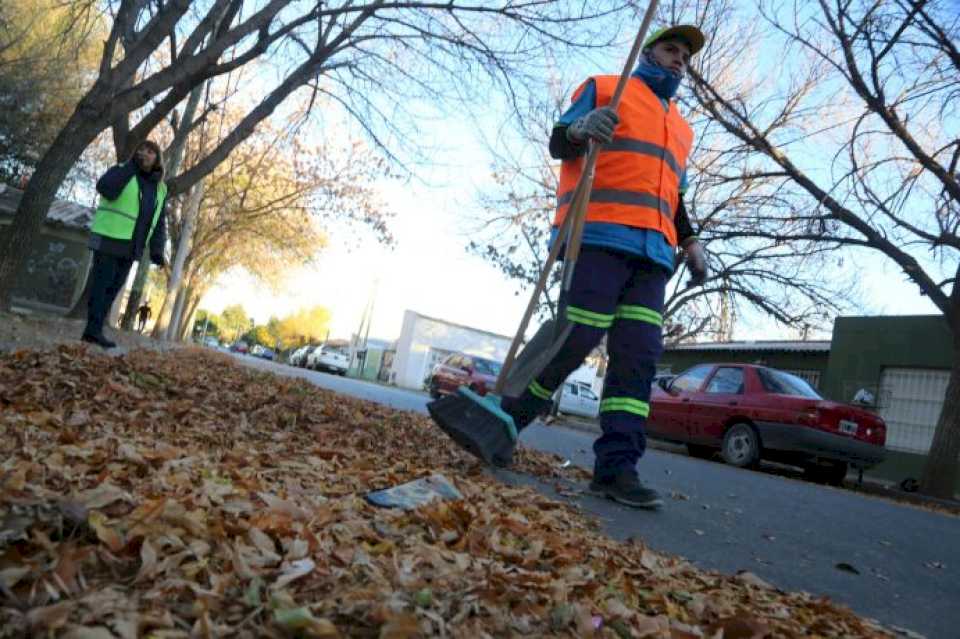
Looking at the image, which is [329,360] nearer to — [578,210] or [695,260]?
[695,260]

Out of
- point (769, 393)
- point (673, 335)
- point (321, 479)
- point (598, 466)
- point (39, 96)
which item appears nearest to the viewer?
point (321, 479)

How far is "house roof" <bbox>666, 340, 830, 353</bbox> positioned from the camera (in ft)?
72.2

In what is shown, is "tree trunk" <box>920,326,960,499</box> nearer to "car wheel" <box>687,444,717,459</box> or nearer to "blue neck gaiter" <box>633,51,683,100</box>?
"car wheel" <box>687,444,717,459</box>

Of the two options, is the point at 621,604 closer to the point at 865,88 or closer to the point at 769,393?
the point at 769,393

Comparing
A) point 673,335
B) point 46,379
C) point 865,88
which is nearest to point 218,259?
point 673,335

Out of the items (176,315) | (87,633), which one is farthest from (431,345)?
(87,633)

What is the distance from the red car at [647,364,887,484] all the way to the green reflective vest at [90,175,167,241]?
8.26 m

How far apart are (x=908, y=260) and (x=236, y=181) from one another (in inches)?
912

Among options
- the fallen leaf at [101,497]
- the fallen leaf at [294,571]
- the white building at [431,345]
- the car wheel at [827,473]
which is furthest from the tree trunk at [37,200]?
the white building at [431,345]

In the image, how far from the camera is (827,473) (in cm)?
1138

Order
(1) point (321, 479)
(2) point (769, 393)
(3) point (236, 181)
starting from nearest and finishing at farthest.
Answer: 1. (1) point (321, 479)
2. (2) point (769, 393)
3. (3) point (236, 181)

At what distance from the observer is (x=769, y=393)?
10883 millimetres

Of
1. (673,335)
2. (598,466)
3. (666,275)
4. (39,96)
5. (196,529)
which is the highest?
(39,96)

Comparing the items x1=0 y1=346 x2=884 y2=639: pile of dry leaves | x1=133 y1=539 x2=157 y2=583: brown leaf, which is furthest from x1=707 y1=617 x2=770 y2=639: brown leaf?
x1=133 y1=539 x2=157 y2=583: brown leaf
